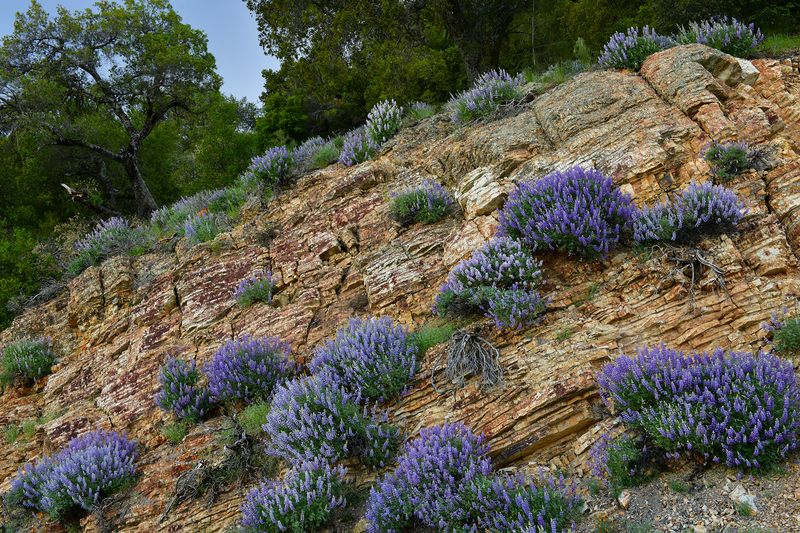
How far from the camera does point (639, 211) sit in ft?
20.8

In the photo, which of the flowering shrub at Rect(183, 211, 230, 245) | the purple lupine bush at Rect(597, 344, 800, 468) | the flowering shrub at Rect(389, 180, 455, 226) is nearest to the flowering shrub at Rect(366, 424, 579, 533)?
the purple lupine bush at Rect(597, 344, 800, 468)

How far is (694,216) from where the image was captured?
5.84 m

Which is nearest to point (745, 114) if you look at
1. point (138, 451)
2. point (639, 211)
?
point (639, 211)

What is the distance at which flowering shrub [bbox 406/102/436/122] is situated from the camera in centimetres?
1194

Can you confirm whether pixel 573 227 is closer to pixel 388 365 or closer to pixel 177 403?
pixel 388 365

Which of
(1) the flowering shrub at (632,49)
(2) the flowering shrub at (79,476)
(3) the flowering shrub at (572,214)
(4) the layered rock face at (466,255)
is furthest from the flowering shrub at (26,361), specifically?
(1) the flowering shrub at (632,49)

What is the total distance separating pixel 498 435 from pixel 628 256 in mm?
2567

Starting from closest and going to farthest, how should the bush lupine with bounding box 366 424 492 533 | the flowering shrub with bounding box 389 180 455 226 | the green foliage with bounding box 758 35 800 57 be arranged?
1. the bush lupine with bounding box 366 424 492 533
2. the flowering shrub with bounding box 389 180 455 226
3. the green foliage with bounding box 758 35 800 57

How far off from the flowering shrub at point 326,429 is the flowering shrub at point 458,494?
44cm

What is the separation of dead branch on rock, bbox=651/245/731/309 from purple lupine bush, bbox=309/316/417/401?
2.71 meters

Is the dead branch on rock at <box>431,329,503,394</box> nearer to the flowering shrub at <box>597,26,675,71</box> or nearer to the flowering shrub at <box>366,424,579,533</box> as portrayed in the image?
Answer: the flowering shrub at <box>366,424,579,533</box>

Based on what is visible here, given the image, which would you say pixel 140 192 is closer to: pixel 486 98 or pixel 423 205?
pixel 486 98

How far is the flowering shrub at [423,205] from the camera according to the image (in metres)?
8.52

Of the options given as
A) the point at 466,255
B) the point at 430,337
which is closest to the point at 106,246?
the point at 466,255
